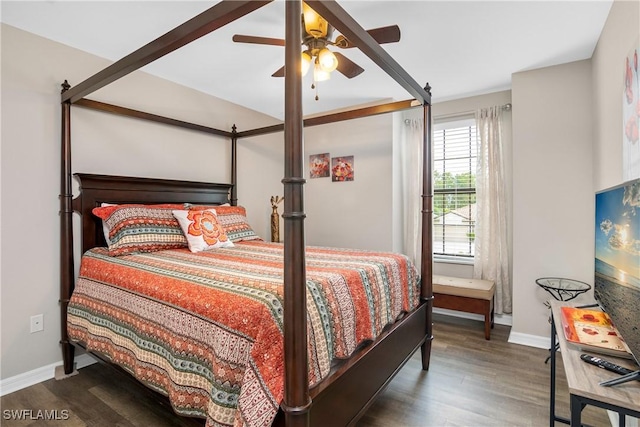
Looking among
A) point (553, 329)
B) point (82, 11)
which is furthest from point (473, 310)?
point (82, 11)

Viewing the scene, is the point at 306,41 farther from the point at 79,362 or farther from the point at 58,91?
the point at 79,362

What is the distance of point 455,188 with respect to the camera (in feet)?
12.3

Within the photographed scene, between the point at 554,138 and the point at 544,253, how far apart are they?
1025 mm

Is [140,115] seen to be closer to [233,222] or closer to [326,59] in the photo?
[233,222]

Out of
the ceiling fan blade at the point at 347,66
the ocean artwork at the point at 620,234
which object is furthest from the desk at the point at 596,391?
the ceiling fan blade at the point at 347,66

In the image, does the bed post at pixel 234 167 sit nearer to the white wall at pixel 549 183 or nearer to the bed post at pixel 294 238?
the bed post at pixel 294 238

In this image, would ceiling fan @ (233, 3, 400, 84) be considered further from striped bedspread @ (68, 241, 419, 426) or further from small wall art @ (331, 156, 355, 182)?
small wall art @ (331, 156, 355, 182)

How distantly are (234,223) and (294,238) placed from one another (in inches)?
84.4

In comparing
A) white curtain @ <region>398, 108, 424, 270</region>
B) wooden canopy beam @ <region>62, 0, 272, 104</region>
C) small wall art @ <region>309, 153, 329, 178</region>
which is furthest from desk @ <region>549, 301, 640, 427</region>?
small wall art @ <region>309, 153, 329, 178</region>

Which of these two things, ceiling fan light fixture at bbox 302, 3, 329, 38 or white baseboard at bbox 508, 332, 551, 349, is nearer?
ceiling fan light fixture at bbox 302, 3, 329, 38

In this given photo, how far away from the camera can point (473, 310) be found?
3.03 meters

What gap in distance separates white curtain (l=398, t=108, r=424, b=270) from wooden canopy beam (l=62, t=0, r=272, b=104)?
2.96m

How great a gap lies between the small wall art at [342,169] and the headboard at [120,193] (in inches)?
64.3

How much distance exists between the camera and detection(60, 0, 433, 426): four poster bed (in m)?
1.10
